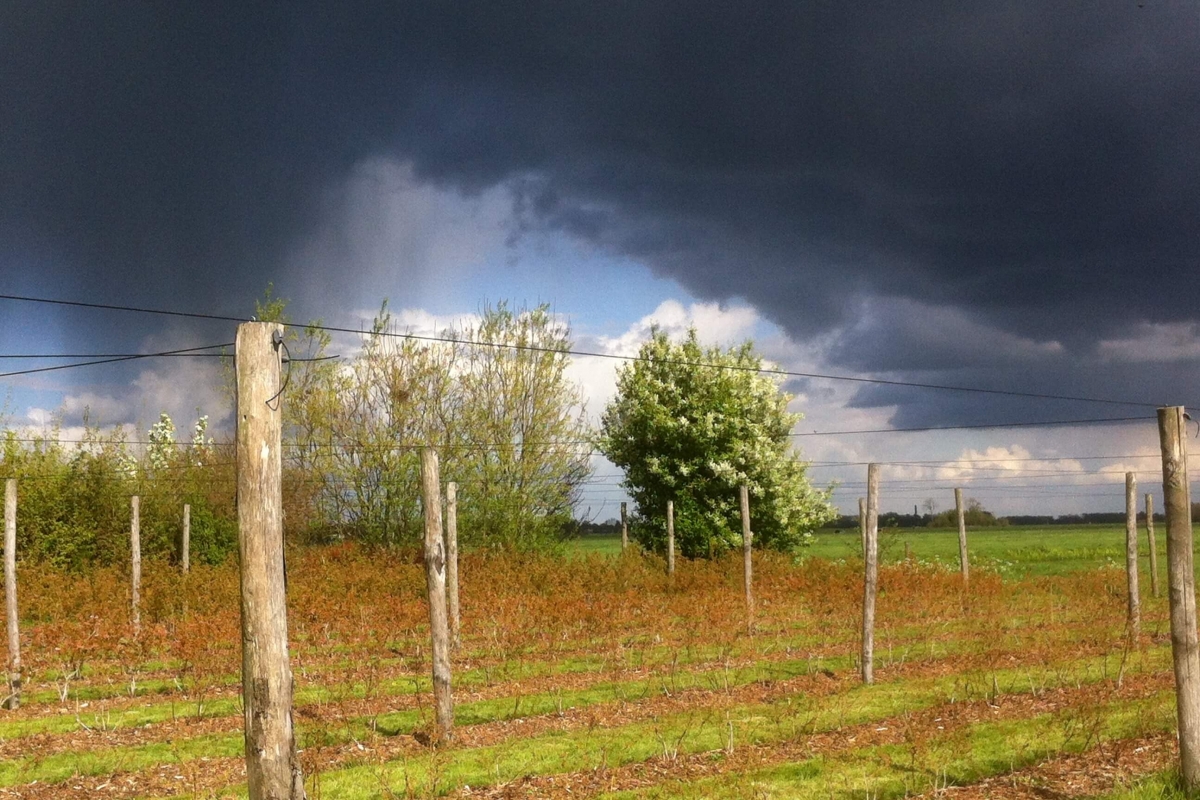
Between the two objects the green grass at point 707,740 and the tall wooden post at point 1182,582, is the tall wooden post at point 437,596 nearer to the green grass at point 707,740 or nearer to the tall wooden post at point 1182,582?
the green grass at point 707,740

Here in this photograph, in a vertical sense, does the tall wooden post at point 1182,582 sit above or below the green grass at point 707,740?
above

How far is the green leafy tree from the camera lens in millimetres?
28453

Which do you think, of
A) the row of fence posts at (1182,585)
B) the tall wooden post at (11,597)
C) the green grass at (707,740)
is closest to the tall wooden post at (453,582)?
the green grass at (707,740)

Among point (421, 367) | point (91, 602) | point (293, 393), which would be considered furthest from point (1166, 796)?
point (293, 393)

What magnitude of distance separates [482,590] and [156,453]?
21872mm

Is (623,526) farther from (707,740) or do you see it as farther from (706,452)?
(707,740)

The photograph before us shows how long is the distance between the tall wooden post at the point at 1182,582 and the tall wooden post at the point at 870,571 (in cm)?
491

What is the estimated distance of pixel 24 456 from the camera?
27.4 metres

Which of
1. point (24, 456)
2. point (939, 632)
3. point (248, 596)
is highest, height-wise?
point (24, 456)

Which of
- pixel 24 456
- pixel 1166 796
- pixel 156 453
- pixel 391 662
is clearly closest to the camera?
pixel 1166 796

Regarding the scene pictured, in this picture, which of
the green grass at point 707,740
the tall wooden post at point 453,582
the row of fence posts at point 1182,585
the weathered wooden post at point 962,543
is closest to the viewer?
the row of fence posts at point 1182,585

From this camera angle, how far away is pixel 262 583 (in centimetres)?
584

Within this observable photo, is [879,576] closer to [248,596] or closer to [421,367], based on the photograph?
[421,367]

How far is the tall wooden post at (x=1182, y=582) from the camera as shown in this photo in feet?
27.2
